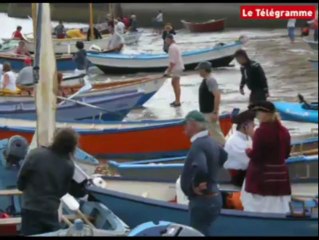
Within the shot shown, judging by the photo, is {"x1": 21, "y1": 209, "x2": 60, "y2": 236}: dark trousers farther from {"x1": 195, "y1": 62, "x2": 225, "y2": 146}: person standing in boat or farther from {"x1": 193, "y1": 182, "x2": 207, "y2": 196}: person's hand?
{"x1": 195, "y1": 62, "x2": 225, "y2": 146}: person standing in boat

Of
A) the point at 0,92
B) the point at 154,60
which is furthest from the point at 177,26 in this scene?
the point at 0,92

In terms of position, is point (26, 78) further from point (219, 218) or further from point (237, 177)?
point (219, 218)

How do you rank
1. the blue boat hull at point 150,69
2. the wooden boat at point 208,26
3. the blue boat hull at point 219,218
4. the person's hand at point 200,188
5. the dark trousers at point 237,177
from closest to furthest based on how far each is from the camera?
1. the person's hand at point 200,188
2. the blue boat hull at point 219,218
3. the dark trousers at point 237,177
4. the blue boat hull at point 150,69
5. the wooden boat at point 208,26

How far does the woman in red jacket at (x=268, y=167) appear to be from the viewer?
704 centimetres

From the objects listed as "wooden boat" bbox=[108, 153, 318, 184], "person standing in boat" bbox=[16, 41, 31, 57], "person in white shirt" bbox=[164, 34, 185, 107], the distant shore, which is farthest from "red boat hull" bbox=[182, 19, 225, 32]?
"wooden boat" bbox=[108, 153, 318, 184]

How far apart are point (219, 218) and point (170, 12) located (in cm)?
5312

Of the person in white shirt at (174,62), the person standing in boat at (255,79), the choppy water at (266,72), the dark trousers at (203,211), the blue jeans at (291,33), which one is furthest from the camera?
the blue jeans at (291,33)

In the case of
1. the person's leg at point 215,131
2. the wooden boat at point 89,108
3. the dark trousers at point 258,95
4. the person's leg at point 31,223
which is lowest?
the wooden boat at point 89,108

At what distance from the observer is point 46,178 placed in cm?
673

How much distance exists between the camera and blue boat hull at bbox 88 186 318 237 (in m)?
7.36

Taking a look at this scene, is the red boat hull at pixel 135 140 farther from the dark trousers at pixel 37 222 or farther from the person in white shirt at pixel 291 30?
the person in white shirt at pixel 291 30

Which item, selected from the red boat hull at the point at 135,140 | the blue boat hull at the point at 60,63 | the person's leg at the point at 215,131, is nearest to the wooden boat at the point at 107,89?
the red boat hull at the point at 135,140

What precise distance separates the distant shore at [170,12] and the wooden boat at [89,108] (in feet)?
101

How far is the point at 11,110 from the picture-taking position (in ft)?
49.0
